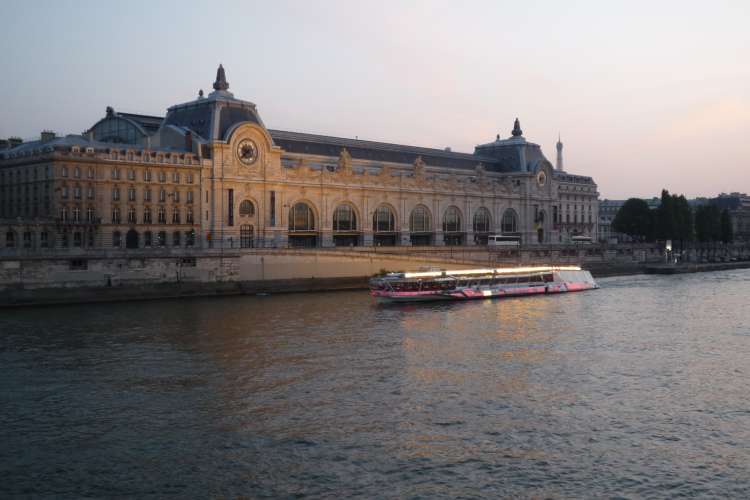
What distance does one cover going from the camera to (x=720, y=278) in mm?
96312

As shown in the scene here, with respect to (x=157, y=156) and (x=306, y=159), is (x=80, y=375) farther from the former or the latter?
(x=306, y=159)

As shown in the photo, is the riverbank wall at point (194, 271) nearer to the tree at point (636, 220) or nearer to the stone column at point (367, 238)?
the stone column at point (367, 238)

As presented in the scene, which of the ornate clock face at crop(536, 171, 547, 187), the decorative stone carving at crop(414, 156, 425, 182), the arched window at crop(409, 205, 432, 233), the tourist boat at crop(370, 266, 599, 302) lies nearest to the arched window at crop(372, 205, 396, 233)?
the arched window at crop(409, 205, 432, 233)

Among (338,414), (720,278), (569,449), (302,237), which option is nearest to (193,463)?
(338,414)

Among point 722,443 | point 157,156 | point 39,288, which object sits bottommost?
point 722,443

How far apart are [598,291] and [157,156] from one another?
43.4 metres

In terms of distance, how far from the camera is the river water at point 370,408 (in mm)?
21766

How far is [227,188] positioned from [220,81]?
40.6 feet

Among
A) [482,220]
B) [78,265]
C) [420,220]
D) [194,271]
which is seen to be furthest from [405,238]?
[78,265]

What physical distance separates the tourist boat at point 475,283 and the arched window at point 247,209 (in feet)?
62.3

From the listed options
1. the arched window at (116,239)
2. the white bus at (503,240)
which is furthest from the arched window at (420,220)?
the arched window at (116,239)

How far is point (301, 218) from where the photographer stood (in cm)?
8850

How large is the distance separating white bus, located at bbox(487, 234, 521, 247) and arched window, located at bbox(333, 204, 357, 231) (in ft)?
63.9

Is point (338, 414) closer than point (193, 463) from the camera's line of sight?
No
